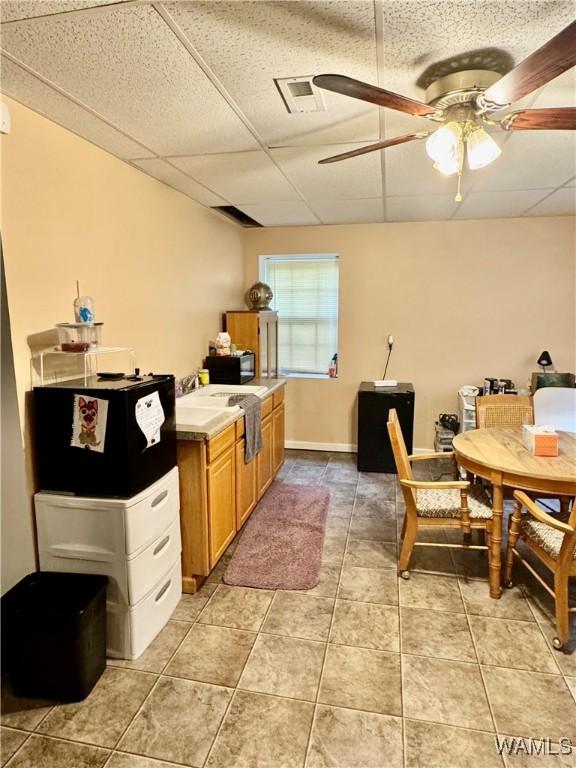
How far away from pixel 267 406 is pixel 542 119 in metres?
2.72

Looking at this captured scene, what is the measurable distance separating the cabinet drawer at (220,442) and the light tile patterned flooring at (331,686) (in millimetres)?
788

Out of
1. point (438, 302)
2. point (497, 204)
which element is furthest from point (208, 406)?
point (497, 204)

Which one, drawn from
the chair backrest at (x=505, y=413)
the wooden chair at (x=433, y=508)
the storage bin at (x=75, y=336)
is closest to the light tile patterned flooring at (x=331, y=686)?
the wooden chair at (x=433, y=508)

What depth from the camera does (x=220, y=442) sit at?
2.73 metres

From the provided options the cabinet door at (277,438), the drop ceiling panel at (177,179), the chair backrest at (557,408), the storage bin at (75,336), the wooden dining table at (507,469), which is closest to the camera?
the storage bin at (75,336)

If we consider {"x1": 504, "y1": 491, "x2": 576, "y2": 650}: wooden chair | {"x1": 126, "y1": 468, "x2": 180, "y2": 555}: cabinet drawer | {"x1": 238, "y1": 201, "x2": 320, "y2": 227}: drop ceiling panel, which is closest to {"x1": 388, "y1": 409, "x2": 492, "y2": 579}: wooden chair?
{"x1": 504, "y1": 491, "x2": 576, "y2": 650}: wooden chair

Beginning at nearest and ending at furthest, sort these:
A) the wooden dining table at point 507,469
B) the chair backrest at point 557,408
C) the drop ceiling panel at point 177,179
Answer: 1. the wooden dining table at point 507,469
2. the drop ceiling panel at point 177,179
3. the chair backrest at point 557,408

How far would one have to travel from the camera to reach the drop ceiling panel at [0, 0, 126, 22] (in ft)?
4.58

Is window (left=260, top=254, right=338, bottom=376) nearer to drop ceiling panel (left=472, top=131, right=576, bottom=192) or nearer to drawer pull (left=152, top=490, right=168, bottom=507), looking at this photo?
drop ceiling panel (left=472, top=131, right=576, bottom=192)

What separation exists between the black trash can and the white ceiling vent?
7.41 feet

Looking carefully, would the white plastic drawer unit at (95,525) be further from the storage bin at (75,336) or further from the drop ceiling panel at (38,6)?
the drop ceiling panel at (38,6)

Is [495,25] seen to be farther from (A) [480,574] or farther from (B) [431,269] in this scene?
(B) [431,269]

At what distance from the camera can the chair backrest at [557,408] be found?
11.5 feet

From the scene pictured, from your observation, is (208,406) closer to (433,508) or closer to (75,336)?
(75,336)
